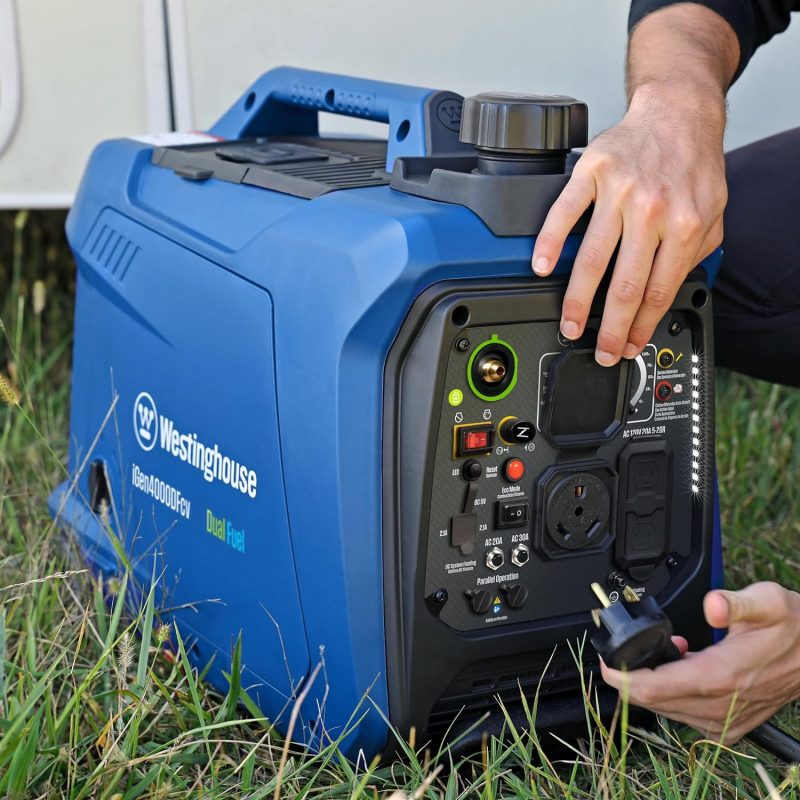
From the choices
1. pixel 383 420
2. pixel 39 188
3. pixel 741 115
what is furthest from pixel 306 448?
pixel 741 115

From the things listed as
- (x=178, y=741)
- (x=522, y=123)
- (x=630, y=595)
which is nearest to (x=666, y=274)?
(x=522, y=123)

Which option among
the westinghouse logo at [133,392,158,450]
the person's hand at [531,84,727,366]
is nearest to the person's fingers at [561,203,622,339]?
the person's hand at [531,84,727,366]

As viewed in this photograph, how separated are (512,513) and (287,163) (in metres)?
0.50

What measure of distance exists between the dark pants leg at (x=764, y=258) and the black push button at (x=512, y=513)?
61 centimetres

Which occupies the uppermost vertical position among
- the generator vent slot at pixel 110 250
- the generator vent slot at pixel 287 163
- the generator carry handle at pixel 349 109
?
the generator carry handle at pixel 349 109

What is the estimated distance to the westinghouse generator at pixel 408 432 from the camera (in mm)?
1028

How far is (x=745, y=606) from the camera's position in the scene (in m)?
1.00

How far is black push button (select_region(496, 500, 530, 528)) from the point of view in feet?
3.56

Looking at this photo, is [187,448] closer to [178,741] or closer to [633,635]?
[178,741]

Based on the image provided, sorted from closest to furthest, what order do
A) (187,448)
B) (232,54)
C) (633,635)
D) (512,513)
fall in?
(633,635)
(512,513)
(187,448)
(232,54)

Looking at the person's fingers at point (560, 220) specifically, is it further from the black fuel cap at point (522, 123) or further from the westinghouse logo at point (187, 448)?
the westinghouse logo at point (187, 448)

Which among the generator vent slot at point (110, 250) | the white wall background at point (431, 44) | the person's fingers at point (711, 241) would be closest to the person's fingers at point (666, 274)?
the person's fingers at point (711, 241)

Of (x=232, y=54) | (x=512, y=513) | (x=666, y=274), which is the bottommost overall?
(x=512, y=513)

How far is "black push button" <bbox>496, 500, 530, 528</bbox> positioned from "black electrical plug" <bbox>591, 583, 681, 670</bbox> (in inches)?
4.6
